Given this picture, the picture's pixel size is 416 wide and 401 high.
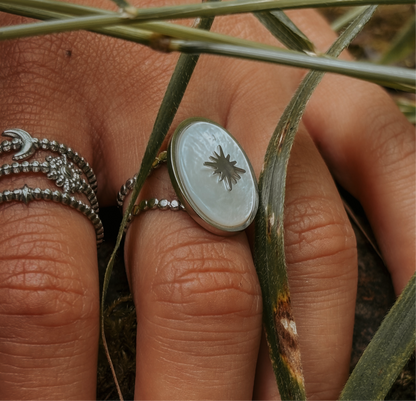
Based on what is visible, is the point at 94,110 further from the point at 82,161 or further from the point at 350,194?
the point at 350,194

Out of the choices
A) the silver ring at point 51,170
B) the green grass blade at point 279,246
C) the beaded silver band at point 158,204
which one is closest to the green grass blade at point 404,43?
the green grass blade at point 279,246

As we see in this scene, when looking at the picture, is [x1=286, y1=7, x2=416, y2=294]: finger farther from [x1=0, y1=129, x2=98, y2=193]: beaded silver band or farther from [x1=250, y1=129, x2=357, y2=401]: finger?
[x1=0, y1=129, x2=98, y2=193]: beaded silver band

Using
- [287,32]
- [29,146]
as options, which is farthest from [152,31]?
[29,146]

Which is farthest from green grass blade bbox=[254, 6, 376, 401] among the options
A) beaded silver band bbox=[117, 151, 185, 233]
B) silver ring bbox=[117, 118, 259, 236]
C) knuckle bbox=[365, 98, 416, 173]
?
knuckle bbox=[365, 98, 416, 173]

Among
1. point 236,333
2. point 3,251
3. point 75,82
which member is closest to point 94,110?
point 75,82

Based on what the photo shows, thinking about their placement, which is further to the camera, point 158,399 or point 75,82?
→ point 75,82

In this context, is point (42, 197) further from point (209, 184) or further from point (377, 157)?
point (377, 157)

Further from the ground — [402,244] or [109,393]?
[402,244]

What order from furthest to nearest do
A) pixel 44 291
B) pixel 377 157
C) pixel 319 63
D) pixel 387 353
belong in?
pixel 377 157
pixel 44 291
pixel 387 353
pixel 319 63
